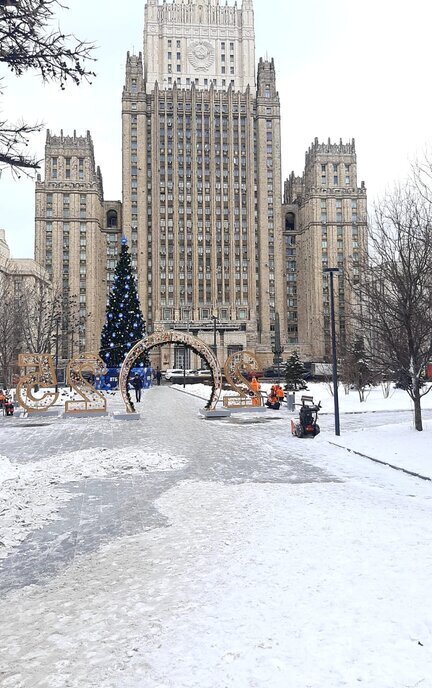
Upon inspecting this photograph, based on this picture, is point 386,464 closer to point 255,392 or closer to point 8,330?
point 255,392

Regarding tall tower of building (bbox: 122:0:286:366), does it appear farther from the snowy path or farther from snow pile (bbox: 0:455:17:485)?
the snowy path

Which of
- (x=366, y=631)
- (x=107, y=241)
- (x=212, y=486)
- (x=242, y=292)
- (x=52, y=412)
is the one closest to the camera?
(x=366, y=631)

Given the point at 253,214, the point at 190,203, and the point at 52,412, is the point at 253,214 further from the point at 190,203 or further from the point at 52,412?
the point at 52,412

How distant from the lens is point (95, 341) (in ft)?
333


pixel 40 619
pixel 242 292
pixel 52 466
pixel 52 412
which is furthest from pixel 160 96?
pixel 40 619

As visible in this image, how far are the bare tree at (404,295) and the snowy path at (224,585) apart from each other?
22.5 feet

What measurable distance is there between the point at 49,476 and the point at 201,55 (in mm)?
118070

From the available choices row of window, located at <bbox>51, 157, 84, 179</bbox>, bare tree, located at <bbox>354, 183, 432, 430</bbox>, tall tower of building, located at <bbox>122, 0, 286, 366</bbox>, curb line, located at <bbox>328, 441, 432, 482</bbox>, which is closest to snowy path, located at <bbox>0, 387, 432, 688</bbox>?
curb line, located at <bbox>328, 441, 432, 482</bbox>

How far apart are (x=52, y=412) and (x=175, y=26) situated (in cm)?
10956

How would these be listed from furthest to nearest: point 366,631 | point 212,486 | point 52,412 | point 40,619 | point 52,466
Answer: point 52,412
point 52,466
point 212,486
point 40,619
point 366,631

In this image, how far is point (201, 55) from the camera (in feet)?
363

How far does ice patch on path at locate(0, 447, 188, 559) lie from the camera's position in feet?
25.8

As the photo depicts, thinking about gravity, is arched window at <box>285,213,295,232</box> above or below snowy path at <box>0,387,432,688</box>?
above

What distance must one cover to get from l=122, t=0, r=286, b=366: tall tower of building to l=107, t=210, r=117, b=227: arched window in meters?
10.4
